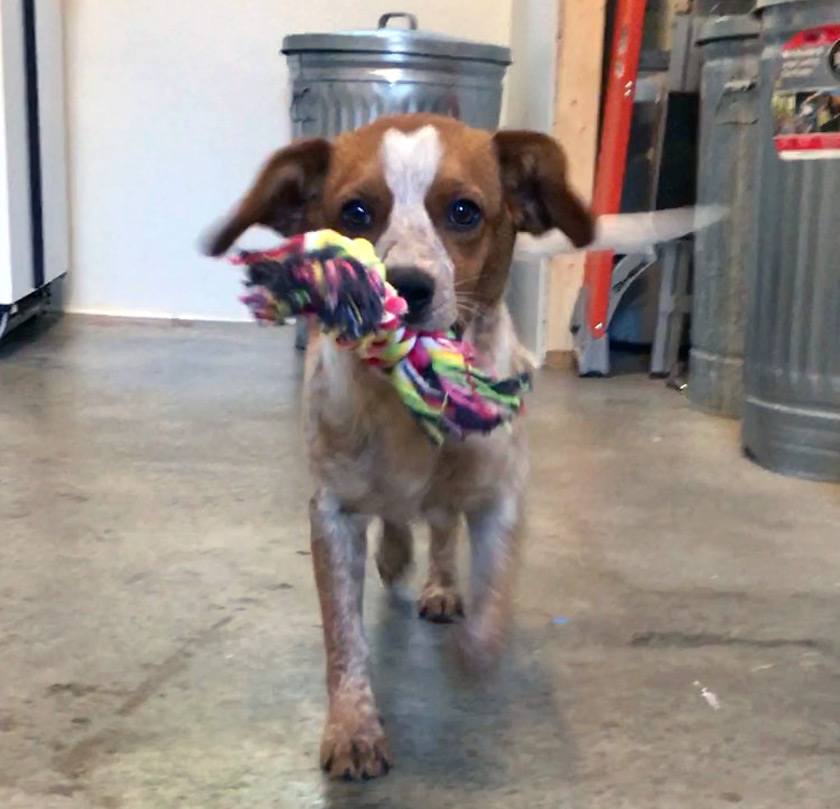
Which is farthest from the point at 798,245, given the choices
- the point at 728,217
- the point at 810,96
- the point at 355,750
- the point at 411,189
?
the point at 355,750

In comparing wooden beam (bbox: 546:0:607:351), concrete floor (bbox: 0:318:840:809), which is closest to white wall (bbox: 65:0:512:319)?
wooden beam (bbox: 546:0:607:351)

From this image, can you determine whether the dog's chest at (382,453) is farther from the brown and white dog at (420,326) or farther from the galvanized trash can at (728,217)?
the galvanized trash can at (728,217)

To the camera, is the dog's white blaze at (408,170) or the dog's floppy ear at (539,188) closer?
the dog's white blaze at (408,170)

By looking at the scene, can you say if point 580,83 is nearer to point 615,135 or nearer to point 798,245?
point 615,135

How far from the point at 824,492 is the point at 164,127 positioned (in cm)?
316

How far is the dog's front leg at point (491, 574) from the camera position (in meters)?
1.59

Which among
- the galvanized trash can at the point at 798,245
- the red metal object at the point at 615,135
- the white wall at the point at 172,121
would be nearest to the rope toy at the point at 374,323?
the galvanized trash can at the point at 798,245

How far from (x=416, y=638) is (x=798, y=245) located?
4.79ft

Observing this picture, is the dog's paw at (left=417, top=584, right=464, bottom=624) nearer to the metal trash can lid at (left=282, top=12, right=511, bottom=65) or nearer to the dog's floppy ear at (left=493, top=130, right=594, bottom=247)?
the dog's floppy ear at (left=493, top=130, right=594, bottom=247)

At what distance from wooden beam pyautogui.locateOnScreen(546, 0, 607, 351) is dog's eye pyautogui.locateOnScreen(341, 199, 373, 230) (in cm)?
Result: 238

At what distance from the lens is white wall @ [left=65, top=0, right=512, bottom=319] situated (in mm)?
4793

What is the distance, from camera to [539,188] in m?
1.78

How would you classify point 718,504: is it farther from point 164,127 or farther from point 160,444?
point 164,127

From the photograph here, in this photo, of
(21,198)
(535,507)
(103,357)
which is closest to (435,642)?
(535,507)
